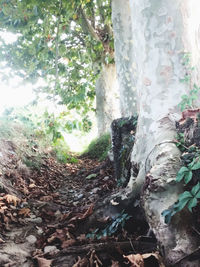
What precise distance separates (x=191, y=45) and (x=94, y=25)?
5917mm

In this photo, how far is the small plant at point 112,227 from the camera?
1.82 meters

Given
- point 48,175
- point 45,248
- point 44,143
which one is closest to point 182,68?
point 45,248

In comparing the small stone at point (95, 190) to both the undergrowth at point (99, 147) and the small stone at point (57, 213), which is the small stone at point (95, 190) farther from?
the undergrowth at point (99, 147)

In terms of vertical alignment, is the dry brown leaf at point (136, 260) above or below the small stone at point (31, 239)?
below

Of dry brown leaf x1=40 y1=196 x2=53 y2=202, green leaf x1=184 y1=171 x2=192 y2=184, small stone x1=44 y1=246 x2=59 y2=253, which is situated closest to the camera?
green leaf x1=184 y1=171 x2=192 y2=184

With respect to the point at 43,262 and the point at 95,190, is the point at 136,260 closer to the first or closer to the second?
the point at 43,262

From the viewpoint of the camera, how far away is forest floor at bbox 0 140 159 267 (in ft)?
4.81

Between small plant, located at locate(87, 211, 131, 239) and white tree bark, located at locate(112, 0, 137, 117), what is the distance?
2.67 m

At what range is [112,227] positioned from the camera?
6.07ft

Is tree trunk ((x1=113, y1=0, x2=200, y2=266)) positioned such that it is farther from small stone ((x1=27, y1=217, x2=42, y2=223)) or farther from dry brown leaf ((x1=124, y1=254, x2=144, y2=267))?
small stone ((x1=27, y1=217, x2=42, y2=223))

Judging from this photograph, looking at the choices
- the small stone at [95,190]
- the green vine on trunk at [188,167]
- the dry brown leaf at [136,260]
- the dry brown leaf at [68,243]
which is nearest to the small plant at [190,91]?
the green vine on trunk at [188,167]

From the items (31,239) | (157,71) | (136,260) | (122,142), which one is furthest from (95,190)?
(136,260)

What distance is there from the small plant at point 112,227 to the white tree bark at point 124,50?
8.77 feet

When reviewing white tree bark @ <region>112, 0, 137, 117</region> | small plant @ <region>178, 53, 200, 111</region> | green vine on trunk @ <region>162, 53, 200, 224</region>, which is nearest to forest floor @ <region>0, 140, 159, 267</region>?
green vine on trunk @ <region>162, 53, 200, 224</region>
